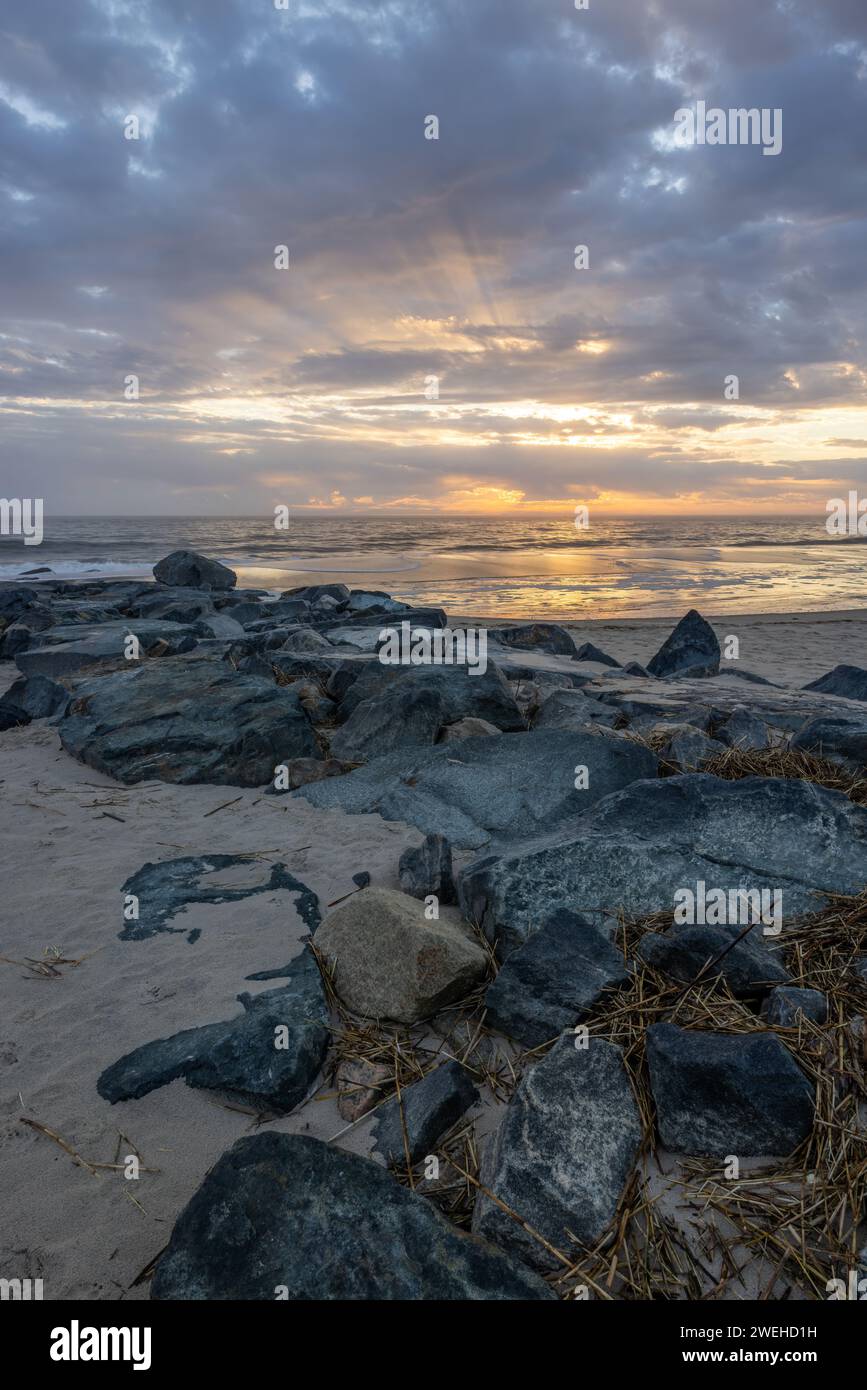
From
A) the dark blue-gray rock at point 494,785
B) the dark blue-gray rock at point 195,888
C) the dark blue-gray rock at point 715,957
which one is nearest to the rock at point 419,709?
the dark blue-gray rock at point 494,785

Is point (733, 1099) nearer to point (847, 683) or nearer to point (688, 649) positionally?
point (847, 683)

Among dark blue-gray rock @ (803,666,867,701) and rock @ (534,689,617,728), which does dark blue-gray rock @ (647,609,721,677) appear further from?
rock @ (534,689,617,728)

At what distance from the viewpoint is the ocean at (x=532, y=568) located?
22125 millimetres

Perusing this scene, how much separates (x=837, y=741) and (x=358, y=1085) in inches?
144

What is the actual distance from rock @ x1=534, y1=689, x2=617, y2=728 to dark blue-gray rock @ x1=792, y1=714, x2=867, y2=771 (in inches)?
62.2

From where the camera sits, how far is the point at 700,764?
4.93 meters

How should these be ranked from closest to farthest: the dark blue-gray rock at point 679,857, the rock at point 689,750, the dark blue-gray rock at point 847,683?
the dark blue-gray rock at point 679,857, the rock at point 689,750, the dark blue-gray rock at point 847,683

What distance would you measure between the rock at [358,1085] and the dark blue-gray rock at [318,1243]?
0.53m

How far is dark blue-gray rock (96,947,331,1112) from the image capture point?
264 cm

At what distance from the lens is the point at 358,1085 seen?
2.68m

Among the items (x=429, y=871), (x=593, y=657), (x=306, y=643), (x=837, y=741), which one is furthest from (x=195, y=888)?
(x=593, y=657)

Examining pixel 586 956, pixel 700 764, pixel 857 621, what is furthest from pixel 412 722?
pixel 857 621

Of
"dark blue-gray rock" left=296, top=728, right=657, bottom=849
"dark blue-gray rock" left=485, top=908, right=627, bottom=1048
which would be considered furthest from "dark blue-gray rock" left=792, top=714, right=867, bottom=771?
"dark blue-gray rock" left=485, top=908, right=627, bottom=1048

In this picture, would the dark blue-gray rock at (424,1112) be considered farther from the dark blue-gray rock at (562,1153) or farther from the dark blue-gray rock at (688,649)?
the dark blue-gray rock at (688,649)
